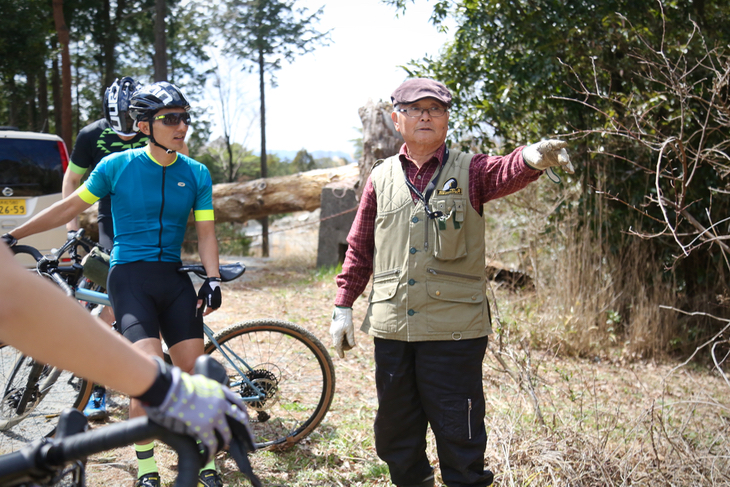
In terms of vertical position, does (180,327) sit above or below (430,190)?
below

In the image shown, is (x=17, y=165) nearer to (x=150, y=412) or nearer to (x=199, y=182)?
(x=199, y=182)

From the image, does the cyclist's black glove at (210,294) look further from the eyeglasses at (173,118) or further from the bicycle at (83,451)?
the bicycle at (83,451)

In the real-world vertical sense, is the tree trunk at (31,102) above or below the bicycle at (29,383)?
above

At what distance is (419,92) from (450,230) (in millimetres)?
637

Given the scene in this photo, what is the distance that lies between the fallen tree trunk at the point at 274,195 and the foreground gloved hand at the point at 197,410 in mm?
8993

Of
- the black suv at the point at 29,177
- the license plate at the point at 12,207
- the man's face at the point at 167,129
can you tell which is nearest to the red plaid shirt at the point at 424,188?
the man's face at the point at 167,129

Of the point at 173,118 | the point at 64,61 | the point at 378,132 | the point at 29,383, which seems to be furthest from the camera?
the point at 64,61

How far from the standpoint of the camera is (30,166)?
5934 mm

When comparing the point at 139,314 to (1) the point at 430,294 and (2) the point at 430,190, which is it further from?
(2) the point at 430,190

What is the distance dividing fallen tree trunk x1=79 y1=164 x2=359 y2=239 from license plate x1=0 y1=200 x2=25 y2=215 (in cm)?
435

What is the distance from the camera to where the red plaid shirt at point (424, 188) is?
239 centimetres

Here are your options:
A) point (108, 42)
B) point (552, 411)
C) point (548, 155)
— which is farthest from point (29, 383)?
point (108, 42)

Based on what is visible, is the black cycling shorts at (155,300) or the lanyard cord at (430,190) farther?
the black cycling shorts at (155,300)

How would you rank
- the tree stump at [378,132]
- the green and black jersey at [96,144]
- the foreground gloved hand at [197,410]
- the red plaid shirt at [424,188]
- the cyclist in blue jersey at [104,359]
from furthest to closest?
the tree stump at [378,132]
the green and black jersey at [96,144]
the red plaid shirt at [424,188]
the foreground gloved hand at [197,410]
the cyclist in blue jersey at [104,359]
